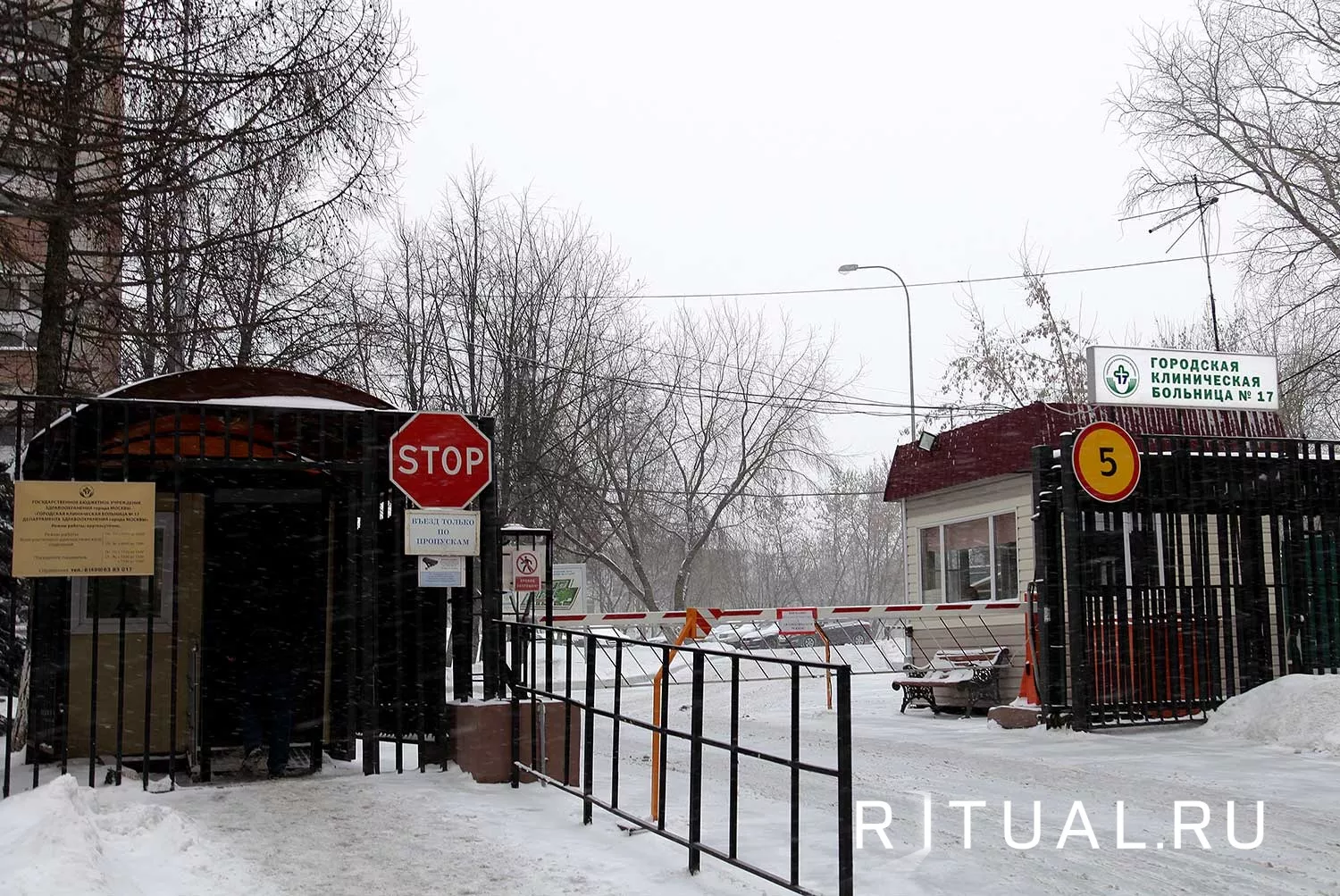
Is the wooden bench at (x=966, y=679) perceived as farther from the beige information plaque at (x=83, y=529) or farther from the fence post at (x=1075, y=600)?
the beige information plaque at (x=83, y=529)

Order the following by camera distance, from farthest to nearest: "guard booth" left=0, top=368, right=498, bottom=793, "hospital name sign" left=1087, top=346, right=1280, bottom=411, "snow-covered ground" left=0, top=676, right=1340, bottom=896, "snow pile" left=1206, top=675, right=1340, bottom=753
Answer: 1. "hospital name sign" left=1087, top=346, right=1280, bottom=411
2. "snow pile" left=1206, top=675, right=1340, bottom=753
3. "guard booth" left=0, top=368, right=498, bottom=793
4. "snow-covered ground" left=0, top=676, right=1340, bottom=896

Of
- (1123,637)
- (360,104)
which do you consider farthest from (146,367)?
(1123,637)

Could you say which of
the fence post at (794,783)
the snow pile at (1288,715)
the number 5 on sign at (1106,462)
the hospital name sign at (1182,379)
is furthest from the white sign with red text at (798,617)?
the fence post at (794,783)

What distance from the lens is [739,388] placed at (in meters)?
40.1

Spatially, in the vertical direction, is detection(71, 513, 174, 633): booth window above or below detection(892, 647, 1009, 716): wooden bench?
above

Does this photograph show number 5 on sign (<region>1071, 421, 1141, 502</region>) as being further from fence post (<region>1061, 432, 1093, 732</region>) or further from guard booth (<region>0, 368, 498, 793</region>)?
guard booth (<region>0, 368, 498, 793</region>)

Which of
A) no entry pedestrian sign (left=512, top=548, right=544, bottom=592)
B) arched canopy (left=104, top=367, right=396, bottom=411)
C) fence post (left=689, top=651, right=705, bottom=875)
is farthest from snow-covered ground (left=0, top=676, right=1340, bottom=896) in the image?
no entry pedestrian sign (left=512, top=548, right=544, bottom=592)

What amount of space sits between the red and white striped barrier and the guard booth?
5828 millimetres

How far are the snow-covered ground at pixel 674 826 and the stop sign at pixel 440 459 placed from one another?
2.05 metres

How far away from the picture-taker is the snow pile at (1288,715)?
12.2 meters

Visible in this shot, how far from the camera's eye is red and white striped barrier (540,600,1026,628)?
16.5 m

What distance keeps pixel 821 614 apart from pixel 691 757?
11238 millimetres

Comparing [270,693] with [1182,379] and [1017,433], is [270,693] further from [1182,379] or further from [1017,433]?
[1182,379]

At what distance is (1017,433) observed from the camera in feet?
58.5
